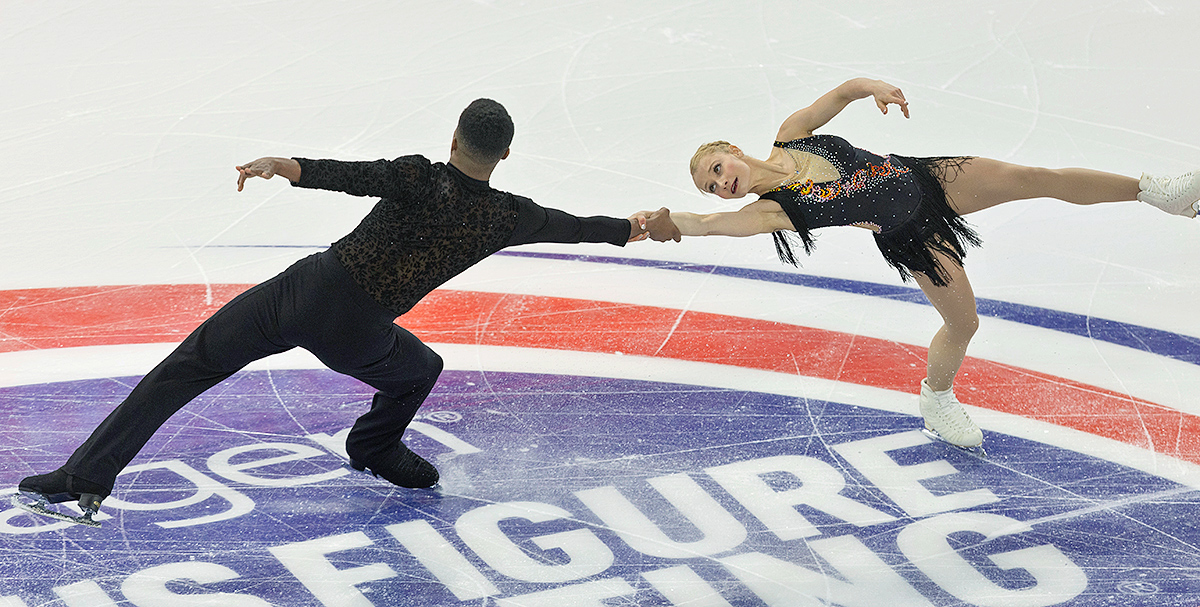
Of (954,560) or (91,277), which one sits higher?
(91,277)

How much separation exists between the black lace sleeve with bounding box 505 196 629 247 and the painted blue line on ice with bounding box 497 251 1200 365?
5.91 feet

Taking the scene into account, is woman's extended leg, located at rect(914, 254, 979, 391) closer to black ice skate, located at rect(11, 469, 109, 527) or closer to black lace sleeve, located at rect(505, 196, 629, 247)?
black lace sleeve, located at rect(505, 196, 629, 247)

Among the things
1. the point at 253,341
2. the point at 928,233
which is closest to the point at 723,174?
the point at 928,233

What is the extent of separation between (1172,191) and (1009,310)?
116cm

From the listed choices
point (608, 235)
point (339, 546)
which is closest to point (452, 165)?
point (608, 235)

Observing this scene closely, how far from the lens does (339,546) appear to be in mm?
3029

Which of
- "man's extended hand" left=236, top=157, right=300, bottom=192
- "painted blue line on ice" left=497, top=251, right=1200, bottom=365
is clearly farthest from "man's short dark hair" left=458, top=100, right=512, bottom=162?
"painted blue line on ice" left=497, top=251, right=1200, bottom=365

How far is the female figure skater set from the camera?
3.26 meters

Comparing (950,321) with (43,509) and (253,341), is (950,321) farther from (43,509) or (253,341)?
(43,509)

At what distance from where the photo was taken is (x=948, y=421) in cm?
361

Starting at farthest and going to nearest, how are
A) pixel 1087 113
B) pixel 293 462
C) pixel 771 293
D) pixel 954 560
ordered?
pixel 1087 113
pixel 771 293
pixel 293 462
pixel 954 560

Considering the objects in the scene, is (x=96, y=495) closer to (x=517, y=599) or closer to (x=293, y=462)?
(x=293, y=462)

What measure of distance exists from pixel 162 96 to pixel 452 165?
3.79m

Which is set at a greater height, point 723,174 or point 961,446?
point 723,174
